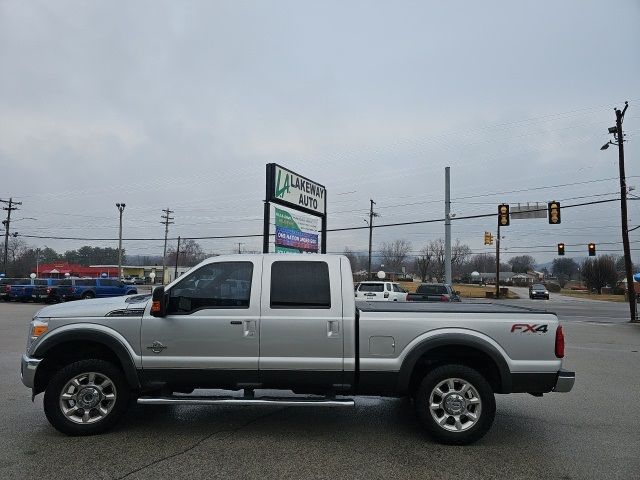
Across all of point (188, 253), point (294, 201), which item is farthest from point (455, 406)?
point (188, 253)

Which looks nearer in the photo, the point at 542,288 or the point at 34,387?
the point at 34,387

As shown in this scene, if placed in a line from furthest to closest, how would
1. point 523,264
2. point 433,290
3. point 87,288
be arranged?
point 523,264, point 87,288, point 433,290

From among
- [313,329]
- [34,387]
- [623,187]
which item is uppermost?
[623,187]

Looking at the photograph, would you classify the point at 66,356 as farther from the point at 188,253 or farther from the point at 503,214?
the point at 188,253

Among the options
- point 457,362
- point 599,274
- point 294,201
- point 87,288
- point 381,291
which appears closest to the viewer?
point 457,362

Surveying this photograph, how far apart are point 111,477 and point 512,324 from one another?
390cm

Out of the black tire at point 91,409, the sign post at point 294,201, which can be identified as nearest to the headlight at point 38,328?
the black tire at point 91,409

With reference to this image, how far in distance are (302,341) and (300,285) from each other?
58 cm

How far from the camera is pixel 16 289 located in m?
32.9

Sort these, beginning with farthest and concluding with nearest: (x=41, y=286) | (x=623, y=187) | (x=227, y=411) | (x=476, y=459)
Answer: (x=41, y=286), (x=623, y=187), (x=227, y=411), (x=476, y=459)

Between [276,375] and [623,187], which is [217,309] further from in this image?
[623,187]

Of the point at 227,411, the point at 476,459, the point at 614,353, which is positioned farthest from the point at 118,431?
the point at 614,353

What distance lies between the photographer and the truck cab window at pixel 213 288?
209 inches

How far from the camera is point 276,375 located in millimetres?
5164
